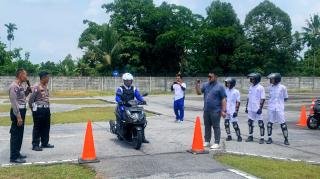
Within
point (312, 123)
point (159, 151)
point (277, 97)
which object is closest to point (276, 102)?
point (277, 97)

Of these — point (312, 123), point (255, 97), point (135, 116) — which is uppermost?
point (255, 97)

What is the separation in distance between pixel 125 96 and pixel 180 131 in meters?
3.69

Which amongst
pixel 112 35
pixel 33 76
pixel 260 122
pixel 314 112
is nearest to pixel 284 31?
pixel 112 35

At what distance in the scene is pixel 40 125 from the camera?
37.4 ft

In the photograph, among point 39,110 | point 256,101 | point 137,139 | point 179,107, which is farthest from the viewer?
point 179,107

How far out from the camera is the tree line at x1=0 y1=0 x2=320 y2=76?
59125mm

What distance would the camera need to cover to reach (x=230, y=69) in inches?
2468

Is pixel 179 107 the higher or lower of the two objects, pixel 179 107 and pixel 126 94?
the lower

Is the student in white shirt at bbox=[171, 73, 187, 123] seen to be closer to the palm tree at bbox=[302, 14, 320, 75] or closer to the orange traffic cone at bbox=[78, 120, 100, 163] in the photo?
the orange traffic cone at bbox=[78, 120, 100, 163]

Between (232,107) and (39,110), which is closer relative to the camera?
(39,110)

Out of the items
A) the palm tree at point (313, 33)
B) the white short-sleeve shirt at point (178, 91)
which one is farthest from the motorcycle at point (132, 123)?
the palm tree at point (313, 33)

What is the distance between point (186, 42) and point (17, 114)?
51696 millimetres

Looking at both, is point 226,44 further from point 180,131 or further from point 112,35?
point 180,131

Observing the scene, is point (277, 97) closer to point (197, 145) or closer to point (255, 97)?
point (255, 97)
